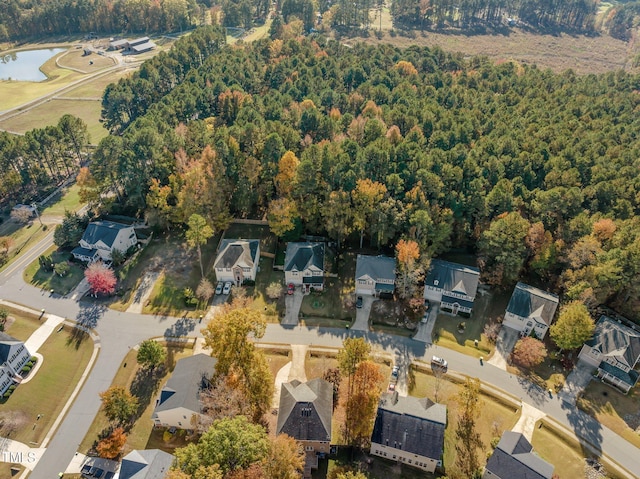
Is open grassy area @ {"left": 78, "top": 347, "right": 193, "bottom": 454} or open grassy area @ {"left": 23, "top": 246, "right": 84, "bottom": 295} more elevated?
open grassy area @ {"left": 23, "top": 246, "right": 84, "bottom": 295}

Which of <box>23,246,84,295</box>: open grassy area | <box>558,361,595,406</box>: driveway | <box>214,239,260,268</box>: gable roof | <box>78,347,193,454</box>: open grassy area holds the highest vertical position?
<box>214,239,260,268</box>: gable roof

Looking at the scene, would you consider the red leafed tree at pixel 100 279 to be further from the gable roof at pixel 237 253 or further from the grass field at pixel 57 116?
the grass field at pixel 57 116

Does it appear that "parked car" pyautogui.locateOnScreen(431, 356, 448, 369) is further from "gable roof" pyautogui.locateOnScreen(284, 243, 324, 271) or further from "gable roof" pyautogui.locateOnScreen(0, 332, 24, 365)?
"gable roof" pyautogui.locateOnScreen(0, 332, 24, 365)

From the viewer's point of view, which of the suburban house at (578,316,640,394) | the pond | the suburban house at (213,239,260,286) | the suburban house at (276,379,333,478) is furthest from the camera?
the pond

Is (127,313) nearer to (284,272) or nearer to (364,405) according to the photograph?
(284,272)

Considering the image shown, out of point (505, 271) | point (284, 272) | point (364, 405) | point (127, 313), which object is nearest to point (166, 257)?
point (127, 313)

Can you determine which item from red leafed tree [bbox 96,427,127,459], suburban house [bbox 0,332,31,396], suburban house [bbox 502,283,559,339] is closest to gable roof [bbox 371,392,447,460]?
suburban house [bbox 502,283,559,339]
